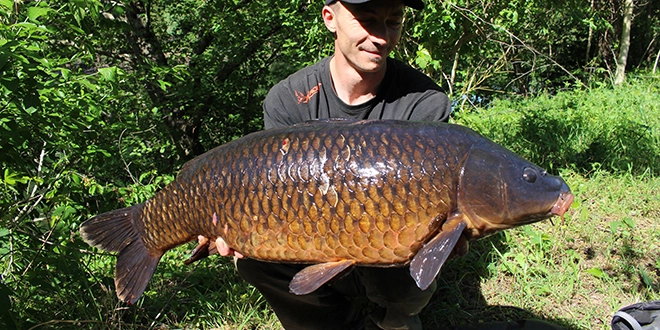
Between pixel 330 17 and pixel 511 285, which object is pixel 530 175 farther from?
pixel 511 285

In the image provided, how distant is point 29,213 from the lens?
2.26 metres

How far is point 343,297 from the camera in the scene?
2.21 m

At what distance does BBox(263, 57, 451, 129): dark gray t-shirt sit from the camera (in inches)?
77.5

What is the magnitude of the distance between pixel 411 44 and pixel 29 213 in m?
2.66

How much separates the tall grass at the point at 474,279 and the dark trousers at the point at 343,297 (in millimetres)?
287

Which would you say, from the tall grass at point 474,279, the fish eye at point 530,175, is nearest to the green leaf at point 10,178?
the tall grass at point 474,279

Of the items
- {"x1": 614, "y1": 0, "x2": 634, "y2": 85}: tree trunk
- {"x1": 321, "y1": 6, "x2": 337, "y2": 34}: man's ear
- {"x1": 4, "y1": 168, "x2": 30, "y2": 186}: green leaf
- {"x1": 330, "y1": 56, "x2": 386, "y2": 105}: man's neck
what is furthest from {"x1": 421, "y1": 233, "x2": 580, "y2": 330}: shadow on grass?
{"x1": 614, "y1": 0, "x2": 634, "y2": 85}: tree trunk

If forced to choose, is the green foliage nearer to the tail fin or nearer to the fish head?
the fish head

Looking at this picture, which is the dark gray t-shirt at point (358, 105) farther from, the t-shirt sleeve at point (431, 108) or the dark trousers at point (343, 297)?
the dark trousers at point (343, 297)

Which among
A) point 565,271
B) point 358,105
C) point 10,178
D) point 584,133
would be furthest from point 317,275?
point 584,133

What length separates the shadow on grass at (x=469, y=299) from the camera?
2.23 meters

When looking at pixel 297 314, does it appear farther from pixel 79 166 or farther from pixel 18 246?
pixel 79 166

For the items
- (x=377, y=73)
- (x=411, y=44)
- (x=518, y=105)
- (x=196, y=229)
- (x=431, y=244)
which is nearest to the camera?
(x=431, y=244)

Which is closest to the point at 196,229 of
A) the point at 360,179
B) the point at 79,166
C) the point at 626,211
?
the point at 360,179
